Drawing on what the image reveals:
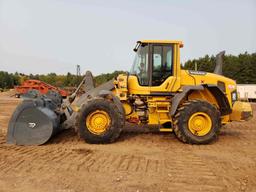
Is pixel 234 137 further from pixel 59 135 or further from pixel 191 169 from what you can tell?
pixel 59 135

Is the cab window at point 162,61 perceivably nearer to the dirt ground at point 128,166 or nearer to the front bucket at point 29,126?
the dirt ground at point 128,166

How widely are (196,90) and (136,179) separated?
373 centimetres

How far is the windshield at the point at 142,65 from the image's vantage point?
7.56 m

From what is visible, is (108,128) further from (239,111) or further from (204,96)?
(239,111)

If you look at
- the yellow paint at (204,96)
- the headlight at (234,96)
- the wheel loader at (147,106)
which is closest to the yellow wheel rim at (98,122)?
the wheel loader at (147,106)

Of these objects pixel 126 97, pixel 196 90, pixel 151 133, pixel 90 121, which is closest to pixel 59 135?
pixel 90 121

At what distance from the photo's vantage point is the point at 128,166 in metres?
5.01

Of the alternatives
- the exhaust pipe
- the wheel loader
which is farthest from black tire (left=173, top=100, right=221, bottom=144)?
the exhaust pipe

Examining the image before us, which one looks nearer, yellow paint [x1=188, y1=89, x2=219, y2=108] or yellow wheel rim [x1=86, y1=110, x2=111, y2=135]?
yellow wheel rim [x1=86, y1=110, x2=111, y2=135]

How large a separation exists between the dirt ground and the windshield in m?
1.61

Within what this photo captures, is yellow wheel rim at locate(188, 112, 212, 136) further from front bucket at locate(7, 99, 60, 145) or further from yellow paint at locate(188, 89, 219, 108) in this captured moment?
front bucket at locate(7, 99, 60, 145)

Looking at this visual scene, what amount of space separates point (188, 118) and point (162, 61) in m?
1.63

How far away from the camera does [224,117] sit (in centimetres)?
767

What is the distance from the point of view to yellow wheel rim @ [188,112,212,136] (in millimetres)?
6977
